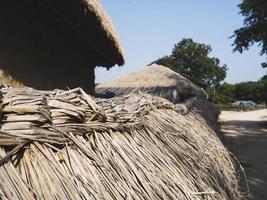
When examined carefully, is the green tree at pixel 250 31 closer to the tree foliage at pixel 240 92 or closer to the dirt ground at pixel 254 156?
the dirt ground at pixel 254 156

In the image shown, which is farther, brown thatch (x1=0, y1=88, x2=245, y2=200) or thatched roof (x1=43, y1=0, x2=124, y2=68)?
thatched roof (x1=43, y1=0, x2=124, y2=68)

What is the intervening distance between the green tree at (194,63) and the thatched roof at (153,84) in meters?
35.0

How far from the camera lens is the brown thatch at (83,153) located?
1.56 m

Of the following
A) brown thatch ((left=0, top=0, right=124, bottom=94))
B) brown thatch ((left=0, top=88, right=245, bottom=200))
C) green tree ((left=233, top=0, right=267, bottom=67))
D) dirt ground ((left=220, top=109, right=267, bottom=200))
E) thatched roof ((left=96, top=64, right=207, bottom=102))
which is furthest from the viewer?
green tree ((left=233, top=0, right=267, bottom=67))

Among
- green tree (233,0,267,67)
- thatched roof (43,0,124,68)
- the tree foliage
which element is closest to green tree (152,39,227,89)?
the tree foliage

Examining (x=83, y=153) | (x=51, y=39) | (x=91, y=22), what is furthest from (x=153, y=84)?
(x=83, y=153)

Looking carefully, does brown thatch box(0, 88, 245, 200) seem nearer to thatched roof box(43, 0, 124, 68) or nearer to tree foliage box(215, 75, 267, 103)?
thatched roof box(43, 0, 124, 68)

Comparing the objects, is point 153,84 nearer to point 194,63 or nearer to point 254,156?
point 254,156

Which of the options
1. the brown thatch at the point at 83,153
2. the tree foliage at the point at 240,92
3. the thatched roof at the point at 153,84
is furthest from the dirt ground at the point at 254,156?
the tree foliage at the point at 240,92

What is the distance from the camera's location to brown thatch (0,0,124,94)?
4629 mm

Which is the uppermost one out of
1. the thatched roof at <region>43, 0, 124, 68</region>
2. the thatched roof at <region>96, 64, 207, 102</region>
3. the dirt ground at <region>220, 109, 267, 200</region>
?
the thatched roof at <region>43, 0, 124, 68</region>

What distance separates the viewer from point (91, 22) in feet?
17.3

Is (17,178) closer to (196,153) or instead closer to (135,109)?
(135,109)

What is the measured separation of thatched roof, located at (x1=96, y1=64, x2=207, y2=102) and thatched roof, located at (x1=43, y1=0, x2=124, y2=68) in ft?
30.2
